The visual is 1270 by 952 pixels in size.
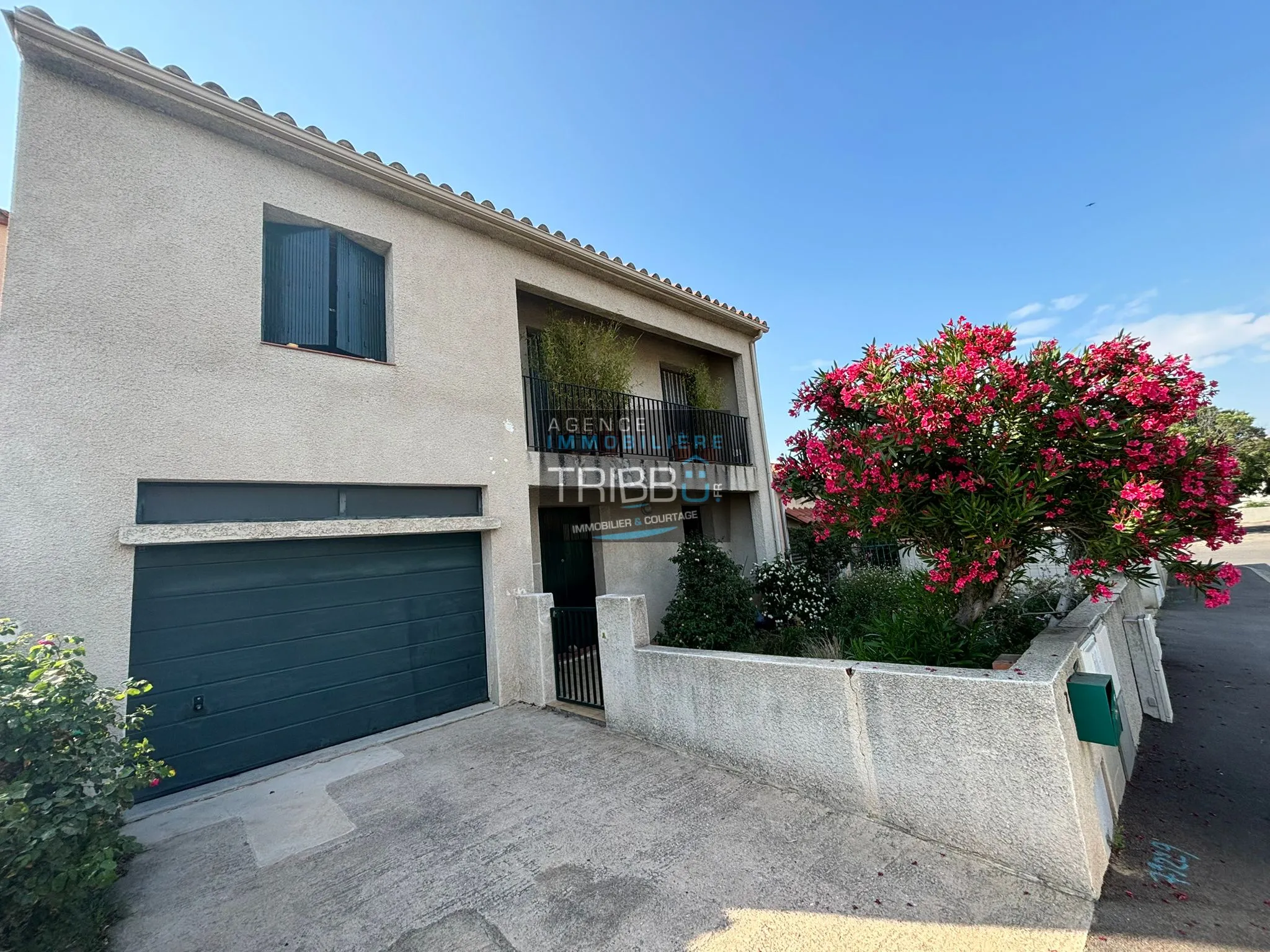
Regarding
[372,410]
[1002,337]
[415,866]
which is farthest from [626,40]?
[415,866]

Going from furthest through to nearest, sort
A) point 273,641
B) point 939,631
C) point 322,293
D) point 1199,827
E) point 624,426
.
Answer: point 624,426 → point 322,293 → point 273,641 → point 939,631 → point 1199,827

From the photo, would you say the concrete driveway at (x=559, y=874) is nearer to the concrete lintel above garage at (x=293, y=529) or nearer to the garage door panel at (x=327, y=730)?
the garage door panel at (x=327, y=730)

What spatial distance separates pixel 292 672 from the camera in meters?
4.72

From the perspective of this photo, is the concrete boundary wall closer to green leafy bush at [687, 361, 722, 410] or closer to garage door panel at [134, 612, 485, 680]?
garage door panel at [134, 612, 485, 680]

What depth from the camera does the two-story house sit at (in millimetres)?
3906

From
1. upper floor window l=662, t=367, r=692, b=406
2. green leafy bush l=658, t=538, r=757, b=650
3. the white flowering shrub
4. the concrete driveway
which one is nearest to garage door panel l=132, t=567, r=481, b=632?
the concrete driveway

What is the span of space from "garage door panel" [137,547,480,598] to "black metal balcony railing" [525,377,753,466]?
72.5 inches

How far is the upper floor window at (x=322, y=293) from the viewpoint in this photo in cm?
524

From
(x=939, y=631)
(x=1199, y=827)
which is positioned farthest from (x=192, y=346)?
(x=1199, y=827)

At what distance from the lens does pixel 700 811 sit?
3359 mm

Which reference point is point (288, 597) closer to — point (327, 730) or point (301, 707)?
point (301, 707)

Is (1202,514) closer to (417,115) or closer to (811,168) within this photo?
(811,168)

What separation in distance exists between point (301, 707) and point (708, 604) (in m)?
4.98

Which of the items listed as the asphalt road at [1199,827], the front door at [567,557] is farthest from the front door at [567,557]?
the asphalt road at [1199,827]
